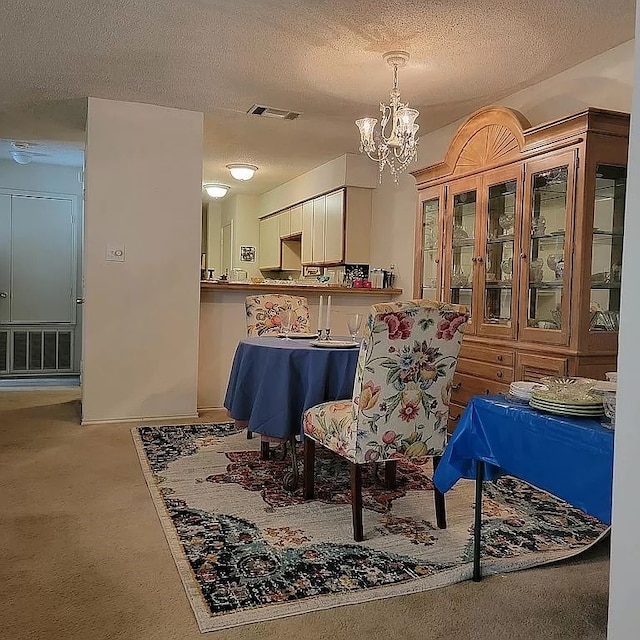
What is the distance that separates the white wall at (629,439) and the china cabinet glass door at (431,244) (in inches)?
123

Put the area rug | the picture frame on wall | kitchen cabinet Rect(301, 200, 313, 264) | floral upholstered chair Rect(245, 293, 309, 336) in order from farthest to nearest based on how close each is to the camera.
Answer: the picture frame on wall
kitchen cabinet Rect(301, 200, 313, 264)
floral upholstered chair Rect(245, 293, 309, 336)
the area rug

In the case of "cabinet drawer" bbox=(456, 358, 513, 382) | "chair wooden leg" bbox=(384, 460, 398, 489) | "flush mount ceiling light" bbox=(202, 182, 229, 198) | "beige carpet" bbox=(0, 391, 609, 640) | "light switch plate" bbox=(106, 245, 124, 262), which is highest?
"flush mount ceiling light" bbox=(202, 182, 229, 198)

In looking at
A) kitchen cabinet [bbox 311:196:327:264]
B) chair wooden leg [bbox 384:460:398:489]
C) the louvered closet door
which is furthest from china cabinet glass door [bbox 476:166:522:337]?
the louvered closet door

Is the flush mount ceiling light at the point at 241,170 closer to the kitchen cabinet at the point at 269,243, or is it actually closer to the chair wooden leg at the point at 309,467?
the kitchen cabinet at the point at 269,243

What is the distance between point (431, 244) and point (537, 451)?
9.59ft

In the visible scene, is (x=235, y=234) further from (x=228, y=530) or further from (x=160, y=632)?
(x=160, y=632)

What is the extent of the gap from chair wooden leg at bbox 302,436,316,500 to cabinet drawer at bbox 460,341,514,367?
1394mm

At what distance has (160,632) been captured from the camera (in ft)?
5.91

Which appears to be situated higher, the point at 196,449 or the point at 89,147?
the point at 89,147

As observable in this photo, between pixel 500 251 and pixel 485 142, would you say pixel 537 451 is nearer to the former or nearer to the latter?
pixel 500 251

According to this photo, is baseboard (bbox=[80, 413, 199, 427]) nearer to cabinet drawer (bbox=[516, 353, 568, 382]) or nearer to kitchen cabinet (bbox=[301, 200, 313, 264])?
cabinet drawer (bbox=[516, 353, 568, 382])

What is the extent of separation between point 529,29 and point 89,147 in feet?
9.84

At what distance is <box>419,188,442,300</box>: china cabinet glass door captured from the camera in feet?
14.2

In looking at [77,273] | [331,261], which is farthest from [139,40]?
[77,273]
